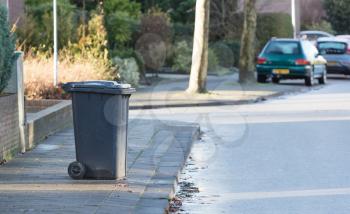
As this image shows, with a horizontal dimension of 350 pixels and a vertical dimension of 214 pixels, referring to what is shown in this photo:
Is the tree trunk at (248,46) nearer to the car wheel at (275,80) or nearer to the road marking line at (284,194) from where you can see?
the car wheel at (275,80)

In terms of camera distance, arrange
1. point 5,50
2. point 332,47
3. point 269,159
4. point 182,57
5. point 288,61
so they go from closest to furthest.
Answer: point 5,50
point 269,159
point 288,61
point 332,47
point 182,57

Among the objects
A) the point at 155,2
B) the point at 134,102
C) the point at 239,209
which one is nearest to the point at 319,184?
the point at 239,209

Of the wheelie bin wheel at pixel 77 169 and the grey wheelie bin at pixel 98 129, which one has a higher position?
the grey wheelie bin at pixel 98 129

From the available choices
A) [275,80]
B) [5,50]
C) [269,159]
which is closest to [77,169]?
[5,50]

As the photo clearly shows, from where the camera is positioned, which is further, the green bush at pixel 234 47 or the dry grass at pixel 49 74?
the green bush at pixel 234 47

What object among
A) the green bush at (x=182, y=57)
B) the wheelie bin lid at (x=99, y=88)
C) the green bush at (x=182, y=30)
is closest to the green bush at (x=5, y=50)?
the wheelie bin lid at (x=99, y=88)

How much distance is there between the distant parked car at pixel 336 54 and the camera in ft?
109

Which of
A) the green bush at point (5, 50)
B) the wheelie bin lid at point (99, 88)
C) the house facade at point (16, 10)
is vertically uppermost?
the house facade at point (16, 10)

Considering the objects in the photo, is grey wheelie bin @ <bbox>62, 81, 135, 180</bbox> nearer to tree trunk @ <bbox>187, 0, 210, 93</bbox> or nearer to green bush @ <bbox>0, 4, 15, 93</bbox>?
green bush @ <bbox>0, 4, 15, 93</bbox>

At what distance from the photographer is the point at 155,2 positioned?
41.5 metres

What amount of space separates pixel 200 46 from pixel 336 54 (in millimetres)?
12132

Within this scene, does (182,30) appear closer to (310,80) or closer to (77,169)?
(310,80)

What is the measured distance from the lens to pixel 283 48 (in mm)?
28312

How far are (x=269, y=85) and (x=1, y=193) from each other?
2015cm
